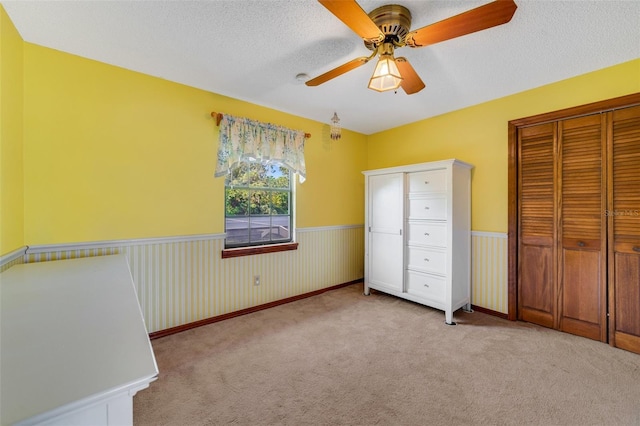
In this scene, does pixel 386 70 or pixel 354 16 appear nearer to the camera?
pixel 354 16

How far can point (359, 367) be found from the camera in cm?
204

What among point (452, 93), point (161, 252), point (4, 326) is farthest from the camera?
point (452, 93)

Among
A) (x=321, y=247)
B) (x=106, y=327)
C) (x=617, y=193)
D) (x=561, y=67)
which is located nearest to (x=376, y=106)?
(x=561, y=67)

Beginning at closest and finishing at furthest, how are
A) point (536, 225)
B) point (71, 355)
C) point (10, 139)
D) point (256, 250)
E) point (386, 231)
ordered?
point (71, 355)
point (10, 139)
point (536, 225)
point (256, 250)
point (386, 231)

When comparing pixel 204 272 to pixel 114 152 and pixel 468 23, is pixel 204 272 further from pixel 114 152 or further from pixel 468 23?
pixel 468 23

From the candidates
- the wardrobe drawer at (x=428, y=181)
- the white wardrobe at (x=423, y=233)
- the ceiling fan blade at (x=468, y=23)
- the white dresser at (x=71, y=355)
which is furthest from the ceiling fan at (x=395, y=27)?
the white dresser at (x=71, y=355)

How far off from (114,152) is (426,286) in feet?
10.9

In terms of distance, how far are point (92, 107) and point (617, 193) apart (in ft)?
14.4

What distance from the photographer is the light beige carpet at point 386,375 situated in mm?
1586

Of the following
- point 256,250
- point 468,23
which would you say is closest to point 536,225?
point 468,23

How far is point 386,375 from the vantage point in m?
1.94

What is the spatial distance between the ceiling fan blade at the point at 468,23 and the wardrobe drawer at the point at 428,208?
1.77 m

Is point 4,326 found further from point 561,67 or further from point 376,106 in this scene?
point 561,67

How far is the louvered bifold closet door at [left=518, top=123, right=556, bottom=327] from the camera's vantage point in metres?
2.62
